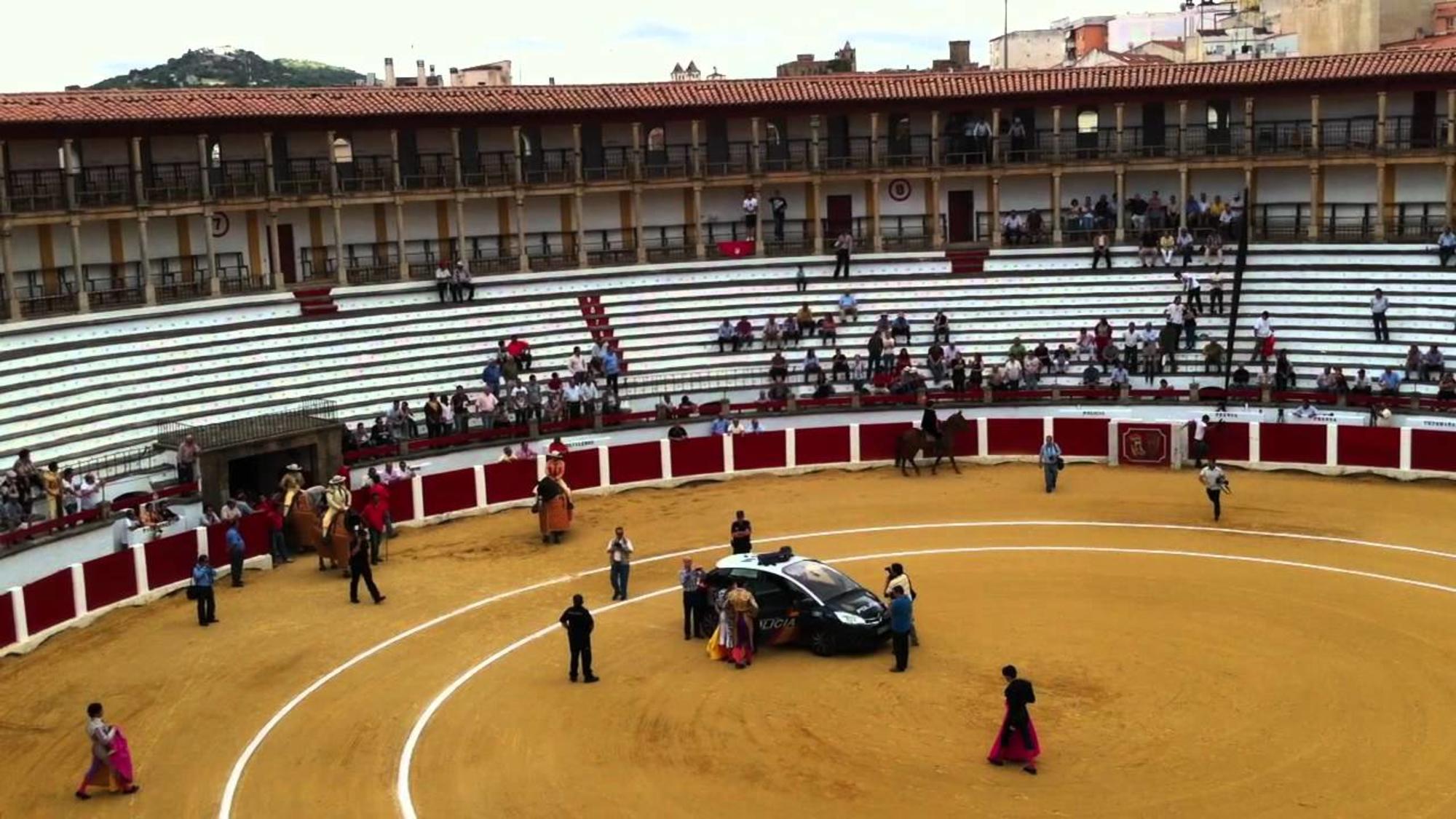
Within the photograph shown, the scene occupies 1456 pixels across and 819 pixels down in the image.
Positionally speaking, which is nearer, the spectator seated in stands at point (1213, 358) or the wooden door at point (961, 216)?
the spectator seated in stands at point (1213, 358)

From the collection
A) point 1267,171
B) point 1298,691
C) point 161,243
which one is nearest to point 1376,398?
point 1267,171

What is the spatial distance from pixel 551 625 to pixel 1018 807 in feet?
35.2

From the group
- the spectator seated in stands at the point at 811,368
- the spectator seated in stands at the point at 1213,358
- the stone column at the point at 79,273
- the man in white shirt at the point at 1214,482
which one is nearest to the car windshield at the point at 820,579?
the man in white shirt at the point at 1214,482

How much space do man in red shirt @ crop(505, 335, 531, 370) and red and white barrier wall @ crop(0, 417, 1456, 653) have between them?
6.73 meters

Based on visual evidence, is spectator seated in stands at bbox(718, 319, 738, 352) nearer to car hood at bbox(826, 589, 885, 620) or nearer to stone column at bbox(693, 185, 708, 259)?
stone column at bbox(693, 185, 708, 259)

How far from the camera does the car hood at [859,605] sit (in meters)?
24.7

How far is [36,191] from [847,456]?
23.9 metres

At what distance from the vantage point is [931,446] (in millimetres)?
39438

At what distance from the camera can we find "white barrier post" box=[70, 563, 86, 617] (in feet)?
95.2

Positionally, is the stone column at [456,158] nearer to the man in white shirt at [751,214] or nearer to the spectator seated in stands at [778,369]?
the man in white shirt at [751,214]

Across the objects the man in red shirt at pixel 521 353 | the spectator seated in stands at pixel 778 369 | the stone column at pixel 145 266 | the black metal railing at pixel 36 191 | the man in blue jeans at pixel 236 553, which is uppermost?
the black metal railing at pixel 36 191

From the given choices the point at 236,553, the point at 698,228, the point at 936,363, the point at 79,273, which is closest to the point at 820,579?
the point at 236,553

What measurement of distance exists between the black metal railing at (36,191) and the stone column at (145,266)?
2092 mm

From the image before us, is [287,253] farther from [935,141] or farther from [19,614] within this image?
[19,614]
